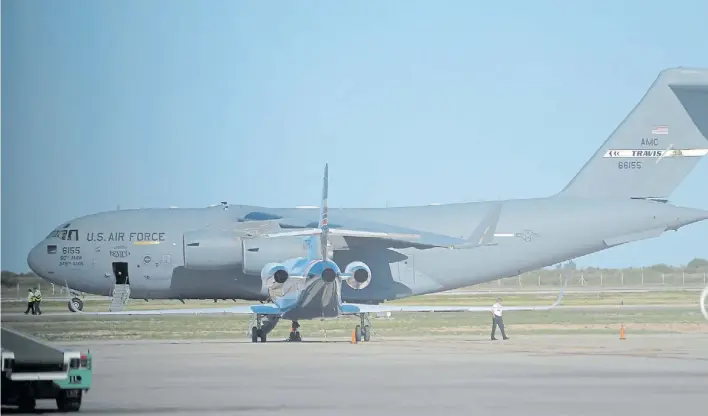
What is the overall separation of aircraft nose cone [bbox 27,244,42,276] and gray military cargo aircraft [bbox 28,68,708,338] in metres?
0.04

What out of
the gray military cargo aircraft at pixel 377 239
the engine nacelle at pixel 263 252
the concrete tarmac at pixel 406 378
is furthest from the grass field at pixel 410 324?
the concrete tarmac at pixel 406 378

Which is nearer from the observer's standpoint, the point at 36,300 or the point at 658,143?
the point at 36,300

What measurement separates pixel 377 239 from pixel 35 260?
41.3 feet

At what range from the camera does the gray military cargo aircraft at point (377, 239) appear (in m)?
42.8

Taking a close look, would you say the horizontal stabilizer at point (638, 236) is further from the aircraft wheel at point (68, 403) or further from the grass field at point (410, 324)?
the aircraft wheel at point (68, 403)

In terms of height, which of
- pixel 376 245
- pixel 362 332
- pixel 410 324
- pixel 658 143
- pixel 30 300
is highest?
pixel 658 143

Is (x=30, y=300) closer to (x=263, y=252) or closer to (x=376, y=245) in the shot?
(x=263, y=252)

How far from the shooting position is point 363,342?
3488cm

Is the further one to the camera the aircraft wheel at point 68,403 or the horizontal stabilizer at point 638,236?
the horizontal stabilizer at point 638,236

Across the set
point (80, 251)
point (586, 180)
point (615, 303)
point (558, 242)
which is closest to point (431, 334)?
point (558, 242)

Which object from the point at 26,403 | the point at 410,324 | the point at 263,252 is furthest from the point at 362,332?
the point at 26,403

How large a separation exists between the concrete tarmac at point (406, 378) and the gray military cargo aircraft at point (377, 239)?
8563 millimetres

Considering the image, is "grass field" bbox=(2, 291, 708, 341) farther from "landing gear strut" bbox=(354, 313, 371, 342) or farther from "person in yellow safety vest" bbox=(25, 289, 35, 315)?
"landing gear strut" bbox=(354, 313, 371, 342)

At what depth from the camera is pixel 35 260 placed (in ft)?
150
